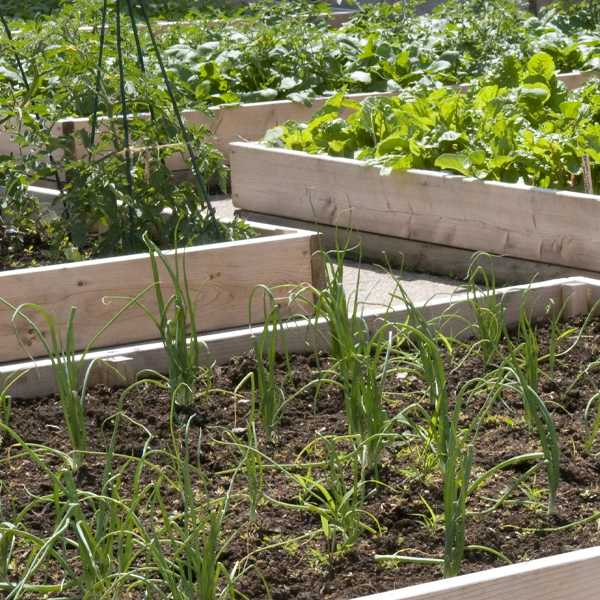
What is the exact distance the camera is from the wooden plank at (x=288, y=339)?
2.71 meters

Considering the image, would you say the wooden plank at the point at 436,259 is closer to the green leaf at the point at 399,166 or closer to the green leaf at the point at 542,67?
the green leaf at the point at 399,166

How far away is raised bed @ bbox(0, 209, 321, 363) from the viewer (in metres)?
3.39

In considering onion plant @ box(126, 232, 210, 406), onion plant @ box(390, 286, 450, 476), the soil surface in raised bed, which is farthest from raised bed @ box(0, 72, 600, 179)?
onion plant @ box(390, 286, 450, 476)

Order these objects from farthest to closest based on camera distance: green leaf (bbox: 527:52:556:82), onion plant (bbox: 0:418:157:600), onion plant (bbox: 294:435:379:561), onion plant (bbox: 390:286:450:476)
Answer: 1. green leaf (bbox: 527:52:556:82)
2. onion plant (bbox: 390:286:450:476)
3. onion plant (bbox: 294:435:379:561)
4. onion plant (bbox: 0:418:157:600)

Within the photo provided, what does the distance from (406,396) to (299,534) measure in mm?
758

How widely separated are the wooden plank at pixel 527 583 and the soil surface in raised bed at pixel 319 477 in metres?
0.15

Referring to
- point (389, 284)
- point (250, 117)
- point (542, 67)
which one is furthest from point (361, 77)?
point (389, 284)

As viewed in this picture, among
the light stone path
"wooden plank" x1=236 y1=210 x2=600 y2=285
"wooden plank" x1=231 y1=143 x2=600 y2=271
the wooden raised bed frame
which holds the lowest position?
the light stone path

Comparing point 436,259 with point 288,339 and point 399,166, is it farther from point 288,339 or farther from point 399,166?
point 288,339

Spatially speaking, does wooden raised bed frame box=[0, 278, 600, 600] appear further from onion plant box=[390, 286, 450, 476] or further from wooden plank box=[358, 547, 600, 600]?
onion plant box=[390, 286, 450, 476]

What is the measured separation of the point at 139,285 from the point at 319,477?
1.55m

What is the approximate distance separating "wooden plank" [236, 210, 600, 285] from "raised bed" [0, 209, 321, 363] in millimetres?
342

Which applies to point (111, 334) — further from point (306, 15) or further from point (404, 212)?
point (306, 15)

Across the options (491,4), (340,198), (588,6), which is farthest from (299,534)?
(588,6)
